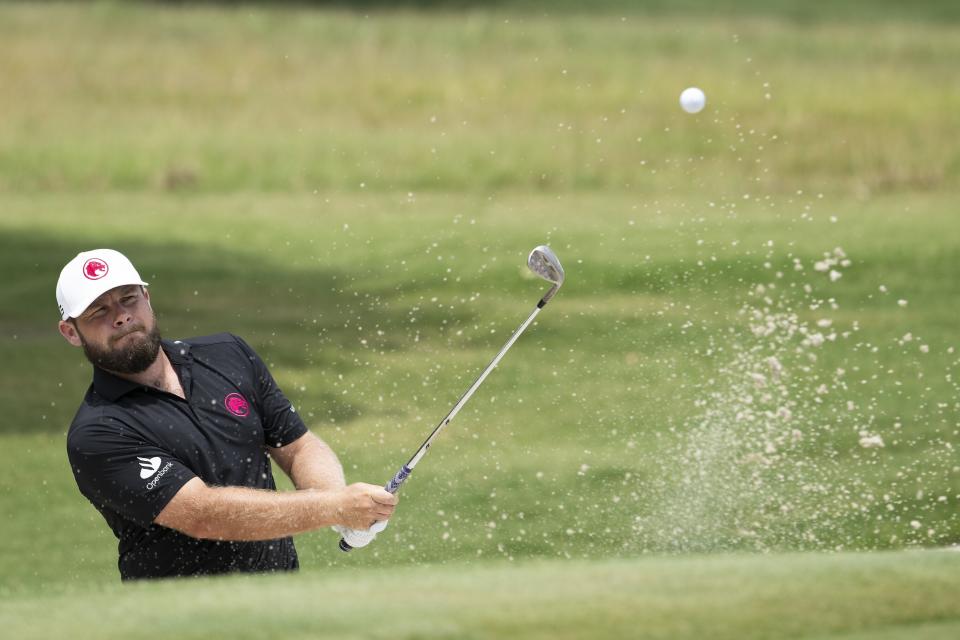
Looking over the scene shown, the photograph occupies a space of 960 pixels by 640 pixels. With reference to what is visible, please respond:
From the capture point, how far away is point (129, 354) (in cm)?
465

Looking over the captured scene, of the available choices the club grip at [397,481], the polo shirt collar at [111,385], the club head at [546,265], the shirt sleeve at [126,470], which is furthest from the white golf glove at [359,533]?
the club head at [546,265]

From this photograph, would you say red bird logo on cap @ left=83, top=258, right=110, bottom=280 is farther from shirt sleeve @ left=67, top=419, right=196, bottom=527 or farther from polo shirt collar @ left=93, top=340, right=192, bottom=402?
shirt sleeve @ left=67, top=419, right=196, bottom=527

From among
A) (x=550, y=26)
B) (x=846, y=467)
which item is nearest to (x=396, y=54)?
(x=550, y=26)

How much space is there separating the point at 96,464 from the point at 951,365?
6858 mm

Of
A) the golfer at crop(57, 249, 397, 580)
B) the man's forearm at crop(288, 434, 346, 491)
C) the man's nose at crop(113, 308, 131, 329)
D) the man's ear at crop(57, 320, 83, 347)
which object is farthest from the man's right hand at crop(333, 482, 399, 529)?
the man's ear at crop(57, 320, 83, 347)

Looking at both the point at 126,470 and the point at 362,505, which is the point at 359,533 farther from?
the point at 126,470

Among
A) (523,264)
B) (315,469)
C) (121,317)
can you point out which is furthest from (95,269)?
(523,264)

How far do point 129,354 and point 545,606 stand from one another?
1450 mm

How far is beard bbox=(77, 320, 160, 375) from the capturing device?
4652 millimetres

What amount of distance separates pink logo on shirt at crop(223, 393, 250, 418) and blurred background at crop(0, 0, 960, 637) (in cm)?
64

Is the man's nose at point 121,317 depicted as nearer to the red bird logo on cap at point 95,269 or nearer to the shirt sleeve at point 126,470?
the red bird logo on cap at point 95,269

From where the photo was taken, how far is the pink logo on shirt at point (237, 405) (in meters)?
4.85

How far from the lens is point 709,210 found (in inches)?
640

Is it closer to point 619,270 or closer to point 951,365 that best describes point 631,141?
point 619,270
